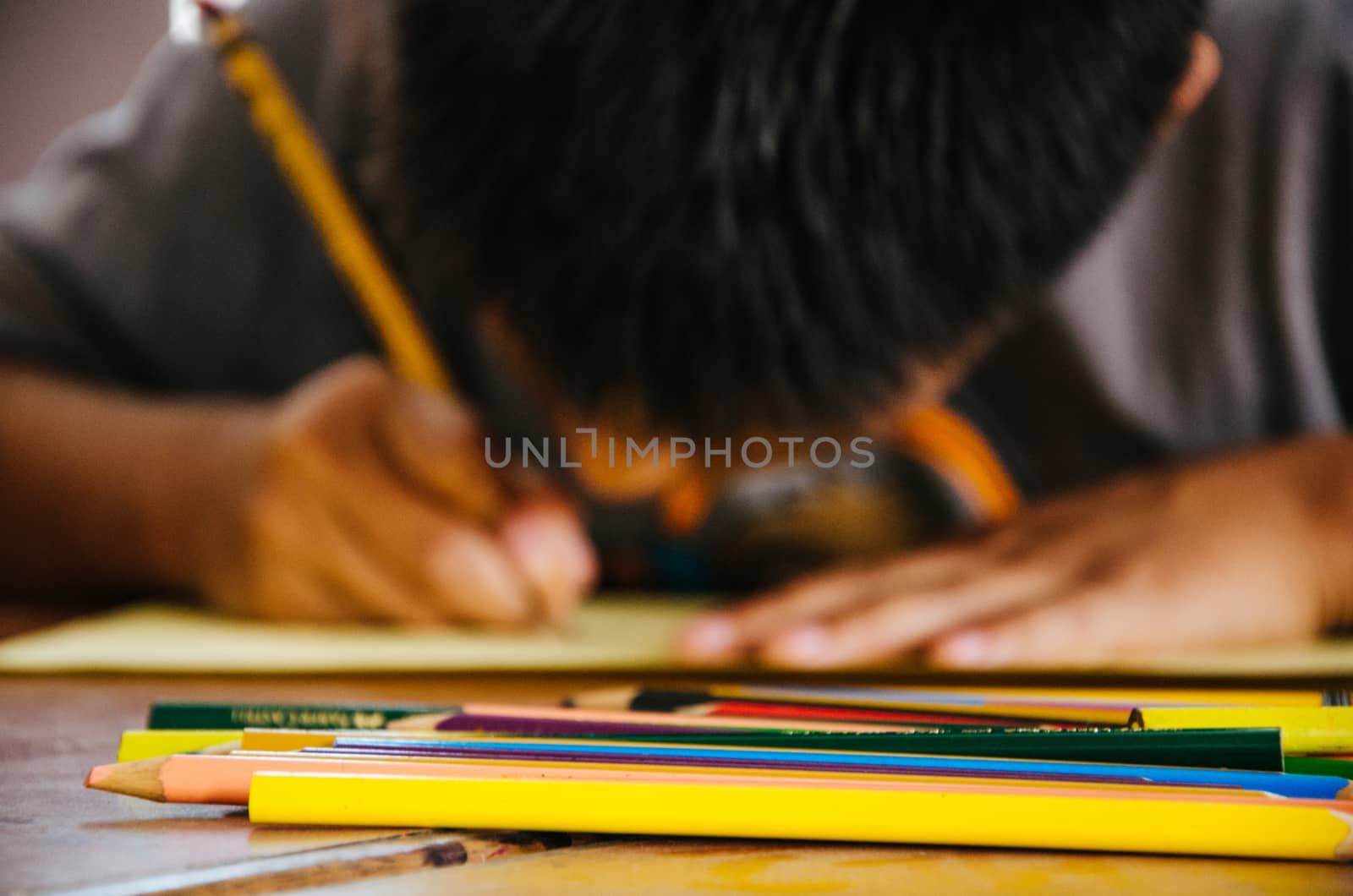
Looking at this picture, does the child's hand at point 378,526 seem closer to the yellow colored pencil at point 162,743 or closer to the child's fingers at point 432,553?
the child's fingers at point 432,553

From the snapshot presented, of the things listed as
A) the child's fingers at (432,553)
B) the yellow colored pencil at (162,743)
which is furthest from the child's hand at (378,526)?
the yellow colored pencil at (162,743)

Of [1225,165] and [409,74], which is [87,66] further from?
[1225,165]

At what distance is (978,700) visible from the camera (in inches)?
8.0

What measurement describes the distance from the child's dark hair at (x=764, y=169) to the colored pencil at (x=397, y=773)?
15 cm

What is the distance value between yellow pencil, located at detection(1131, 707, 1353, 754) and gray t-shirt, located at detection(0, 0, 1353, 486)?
0.91 ft

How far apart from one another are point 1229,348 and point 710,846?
425 millimetres

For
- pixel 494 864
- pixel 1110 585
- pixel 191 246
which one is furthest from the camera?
pixel 191 246

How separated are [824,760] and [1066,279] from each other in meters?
0.30

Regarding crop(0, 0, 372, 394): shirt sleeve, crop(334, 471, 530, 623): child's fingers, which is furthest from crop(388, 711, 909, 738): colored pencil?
crop(0, 0, 372, 394): shirt sleeve

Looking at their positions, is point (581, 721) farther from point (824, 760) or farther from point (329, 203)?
point (329, 203)

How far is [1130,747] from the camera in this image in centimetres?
16

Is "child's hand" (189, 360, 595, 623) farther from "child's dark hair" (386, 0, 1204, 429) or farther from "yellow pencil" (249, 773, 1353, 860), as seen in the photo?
"yellow pencil" (249, 773, 1353, 860)

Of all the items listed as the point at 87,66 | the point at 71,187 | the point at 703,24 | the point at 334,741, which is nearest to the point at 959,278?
the point at 703,24

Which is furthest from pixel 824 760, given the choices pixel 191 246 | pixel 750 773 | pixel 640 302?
pixel 191 246
